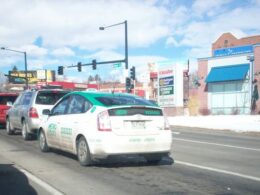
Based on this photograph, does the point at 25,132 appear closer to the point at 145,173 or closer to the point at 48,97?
the point at 48,97

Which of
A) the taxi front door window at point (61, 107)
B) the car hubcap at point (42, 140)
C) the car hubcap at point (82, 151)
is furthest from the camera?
the car hubcap at point (42, 140)

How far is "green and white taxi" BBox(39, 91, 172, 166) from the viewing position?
9555 mm

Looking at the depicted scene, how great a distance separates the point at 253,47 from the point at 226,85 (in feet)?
14.2

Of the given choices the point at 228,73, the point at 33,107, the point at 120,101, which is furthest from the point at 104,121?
the point at 228,73

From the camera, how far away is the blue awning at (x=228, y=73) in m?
41.1

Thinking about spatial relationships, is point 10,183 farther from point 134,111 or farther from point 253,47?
point 253,47

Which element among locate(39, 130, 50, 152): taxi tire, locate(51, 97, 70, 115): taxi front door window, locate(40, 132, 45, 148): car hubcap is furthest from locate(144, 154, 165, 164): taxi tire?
locate(40, 132, 45, 148): car hubcap

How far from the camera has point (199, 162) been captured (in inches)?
428

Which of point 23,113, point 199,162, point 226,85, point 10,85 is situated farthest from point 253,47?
point 10,85

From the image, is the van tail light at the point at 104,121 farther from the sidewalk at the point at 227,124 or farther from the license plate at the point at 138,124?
the sidewalk at the point at 227,124

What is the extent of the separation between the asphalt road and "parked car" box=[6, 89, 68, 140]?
2.43m

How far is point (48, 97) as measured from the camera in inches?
637

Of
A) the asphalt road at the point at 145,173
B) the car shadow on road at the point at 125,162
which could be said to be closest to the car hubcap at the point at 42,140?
the asphalt road at the point at 145,173

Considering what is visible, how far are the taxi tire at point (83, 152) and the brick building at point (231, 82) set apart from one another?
106 feet
